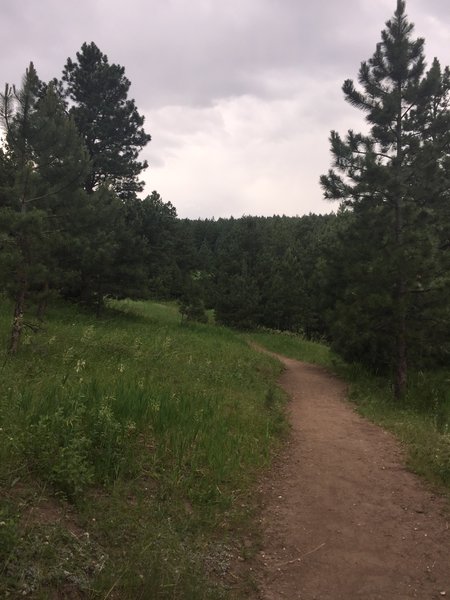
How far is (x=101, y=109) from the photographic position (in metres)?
27.2

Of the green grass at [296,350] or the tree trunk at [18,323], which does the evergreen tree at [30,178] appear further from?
the green grass at [296,350]

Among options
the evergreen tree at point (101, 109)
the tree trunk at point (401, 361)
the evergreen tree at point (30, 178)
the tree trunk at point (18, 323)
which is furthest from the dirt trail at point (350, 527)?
the evergreen tree at point (101, 109)

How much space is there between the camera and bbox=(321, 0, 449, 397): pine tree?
11875 millimetres

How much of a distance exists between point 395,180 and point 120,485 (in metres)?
A: 10.3

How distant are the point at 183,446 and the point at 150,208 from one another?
87.7ft

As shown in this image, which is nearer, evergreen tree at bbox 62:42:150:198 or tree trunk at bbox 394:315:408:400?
tree trunk at bbox 394:315:408:400

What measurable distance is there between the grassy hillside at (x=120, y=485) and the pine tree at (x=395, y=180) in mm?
5598

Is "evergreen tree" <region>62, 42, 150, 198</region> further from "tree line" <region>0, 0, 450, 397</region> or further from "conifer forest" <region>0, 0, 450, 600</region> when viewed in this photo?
"tree line" <region>0, 0, 450, 397</region>

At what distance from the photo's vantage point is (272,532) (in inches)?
189

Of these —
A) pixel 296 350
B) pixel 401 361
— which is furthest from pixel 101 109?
pixel 401 361

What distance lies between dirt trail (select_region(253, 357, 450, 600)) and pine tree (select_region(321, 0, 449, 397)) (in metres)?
4.83

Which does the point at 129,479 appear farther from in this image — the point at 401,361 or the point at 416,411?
the point at 401,361

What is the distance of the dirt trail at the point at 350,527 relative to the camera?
154 inches

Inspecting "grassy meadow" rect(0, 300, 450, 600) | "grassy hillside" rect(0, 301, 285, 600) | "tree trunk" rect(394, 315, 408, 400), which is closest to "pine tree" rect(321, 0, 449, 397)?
"tree trunk" rect(394, 315, 408, 400)
